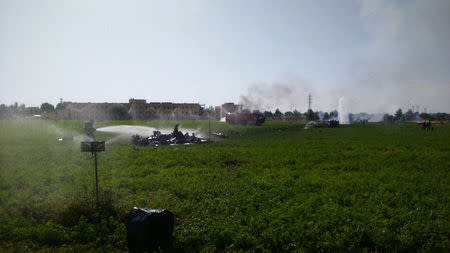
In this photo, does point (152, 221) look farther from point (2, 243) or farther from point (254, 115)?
point (254, 115)

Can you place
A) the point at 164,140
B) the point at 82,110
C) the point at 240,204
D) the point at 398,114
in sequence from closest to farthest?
the point at 240,204 < the point at 164,140 < the point at 82,110 < the point at 398,114

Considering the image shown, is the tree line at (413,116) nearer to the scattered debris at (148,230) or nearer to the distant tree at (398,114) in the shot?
the distant tree at (398,114)

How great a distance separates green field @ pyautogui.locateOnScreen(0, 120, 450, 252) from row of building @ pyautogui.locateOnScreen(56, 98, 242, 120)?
4245 inches

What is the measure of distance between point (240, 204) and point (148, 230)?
→ 13.4 feet

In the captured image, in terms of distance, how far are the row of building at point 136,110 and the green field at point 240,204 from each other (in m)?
108

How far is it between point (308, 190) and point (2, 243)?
10.7 meters

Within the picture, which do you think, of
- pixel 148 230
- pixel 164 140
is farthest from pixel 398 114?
pixel 148 230

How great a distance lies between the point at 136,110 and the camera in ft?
500

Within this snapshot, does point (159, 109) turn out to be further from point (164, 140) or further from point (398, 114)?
point (164, 140)

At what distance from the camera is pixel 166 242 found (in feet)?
25.6

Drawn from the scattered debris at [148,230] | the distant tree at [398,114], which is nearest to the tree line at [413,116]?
the distant tree at [398,114]

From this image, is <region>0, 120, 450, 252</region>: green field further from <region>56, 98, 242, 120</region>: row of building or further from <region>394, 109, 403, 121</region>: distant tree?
<region>394, 109, 403, 121</region>: distant tree

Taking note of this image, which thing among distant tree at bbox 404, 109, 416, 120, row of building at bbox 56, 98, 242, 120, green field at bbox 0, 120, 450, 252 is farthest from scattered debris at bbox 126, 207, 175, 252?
distant tree at bbox 404, 109, 416, 120

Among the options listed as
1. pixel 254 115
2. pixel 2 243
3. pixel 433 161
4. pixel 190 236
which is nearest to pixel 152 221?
pixel 190 236
